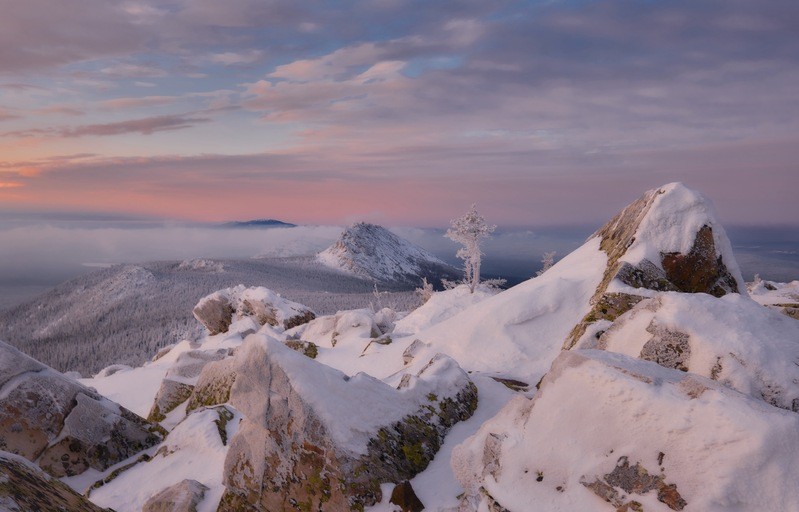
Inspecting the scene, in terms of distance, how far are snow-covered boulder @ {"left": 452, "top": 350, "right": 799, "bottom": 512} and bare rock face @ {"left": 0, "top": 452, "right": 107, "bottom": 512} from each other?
6.42 metres

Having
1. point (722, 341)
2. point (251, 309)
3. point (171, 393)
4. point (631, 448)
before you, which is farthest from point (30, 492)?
point (251, 309)

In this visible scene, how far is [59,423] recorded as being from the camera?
15.5 meters

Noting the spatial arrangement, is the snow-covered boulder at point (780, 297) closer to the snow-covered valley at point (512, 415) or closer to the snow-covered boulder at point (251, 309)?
the snow-covered valley at point (512, 415)

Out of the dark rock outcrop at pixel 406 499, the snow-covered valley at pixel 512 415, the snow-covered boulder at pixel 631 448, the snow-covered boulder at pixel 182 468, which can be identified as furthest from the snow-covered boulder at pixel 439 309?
the snow-covered boulder at pixel 631 448

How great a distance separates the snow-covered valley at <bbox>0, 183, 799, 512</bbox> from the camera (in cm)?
650

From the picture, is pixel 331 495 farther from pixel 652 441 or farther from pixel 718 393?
pixel 718 393

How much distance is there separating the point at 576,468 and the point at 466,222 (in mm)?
53097

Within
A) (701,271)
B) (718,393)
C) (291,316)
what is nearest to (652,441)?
(718,393)

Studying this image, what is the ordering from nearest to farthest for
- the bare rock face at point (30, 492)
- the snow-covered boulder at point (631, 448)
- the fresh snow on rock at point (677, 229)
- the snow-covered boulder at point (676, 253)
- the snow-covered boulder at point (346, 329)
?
the snow-covered boulder at point (631, 448) → the bare rock face at point (30, 492) → the snow-covered boulder at point (676, 253) → the fresh snow on rock at point (677, 229) → the snow-covered boulder at point (346, 329)

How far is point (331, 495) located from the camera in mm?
9391

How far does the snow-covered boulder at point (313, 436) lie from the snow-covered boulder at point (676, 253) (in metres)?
9.06

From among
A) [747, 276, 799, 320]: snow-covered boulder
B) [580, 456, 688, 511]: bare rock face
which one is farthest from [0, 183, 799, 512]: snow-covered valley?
[747, 276, 799, 320]: snow-covered boulder

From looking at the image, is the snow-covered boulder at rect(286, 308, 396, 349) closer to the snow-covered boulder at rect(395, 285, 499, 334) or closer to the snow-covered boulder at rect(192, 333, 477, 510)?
the snow-covered boulder at rect(395, 285, 499, 334)

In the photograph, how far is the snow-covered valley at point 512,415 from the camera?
6496 millimetres
